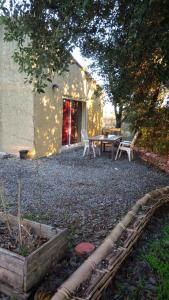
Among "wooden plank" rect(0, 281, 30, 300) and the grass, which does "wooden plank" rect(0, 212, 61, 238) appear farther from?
the grass

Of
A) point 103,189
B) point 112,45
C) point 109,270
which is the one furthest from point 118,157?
point 109,270

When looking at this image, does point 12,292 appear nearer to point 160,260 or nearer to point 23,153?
point 160,260

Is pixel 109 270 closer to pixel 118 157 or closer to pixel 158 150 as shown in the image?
pixel 158 150

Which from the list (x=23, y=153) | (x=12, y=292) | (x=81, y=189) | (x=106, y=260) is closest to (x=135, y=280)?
(x=106, y=260)

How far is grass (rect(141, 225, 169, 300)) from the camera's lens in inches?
96.4

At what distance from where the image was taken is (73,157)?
10.2 metres

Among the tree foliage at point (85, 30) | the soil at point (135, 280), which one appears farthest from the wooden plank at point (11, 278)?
the tree foliage at point (85, 30)

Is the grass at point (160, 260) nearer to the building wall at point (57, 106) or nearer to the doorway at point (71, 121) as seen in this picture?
the building wall at point (57, 106)

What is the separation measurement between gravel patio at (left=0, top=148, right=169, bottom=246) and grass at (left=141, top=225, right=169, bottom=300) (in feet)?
2.18

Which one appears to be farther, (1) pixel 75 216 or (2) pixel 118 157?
(2) pixel 118 157

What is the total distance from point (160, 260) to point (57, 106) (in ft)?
27.6

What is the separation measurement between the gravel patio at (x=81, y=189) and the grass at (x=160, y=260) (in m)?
0.66

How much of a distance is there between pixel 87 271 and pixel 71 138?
10382 millimetres

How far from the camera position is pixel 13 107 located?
9406 millimetres
